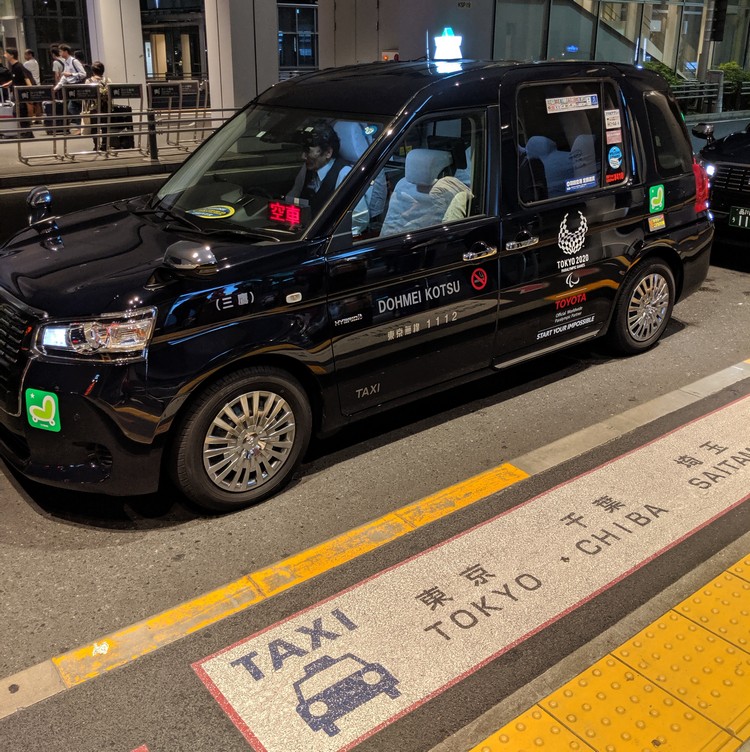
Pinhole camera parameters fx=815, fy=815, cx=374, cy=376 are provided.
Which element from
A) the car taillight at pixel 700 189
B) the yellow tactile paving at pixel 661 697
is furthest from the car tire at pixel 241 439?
the car taillight at pixel 700 189

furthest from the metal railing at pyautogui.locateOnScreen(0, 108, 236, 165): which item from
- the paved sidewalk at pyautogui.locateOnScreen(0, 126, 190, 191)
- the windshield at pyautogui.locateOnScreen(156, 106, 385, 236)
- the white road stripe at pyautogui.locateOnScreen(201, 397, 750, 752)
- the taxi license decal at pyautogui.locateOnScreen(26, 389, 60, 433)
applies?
the white road stripe at pyautogui.locateOnScreen(201, 397, 750, 752)

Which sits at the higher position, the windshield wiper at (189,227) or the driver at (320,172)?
the driver at (320,172)

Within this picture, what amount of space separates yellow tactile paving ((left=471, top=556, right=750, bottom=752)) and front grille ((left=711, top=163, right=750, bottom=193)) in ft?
19.3

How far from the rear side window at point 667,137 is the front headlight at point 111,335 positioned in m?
3.78

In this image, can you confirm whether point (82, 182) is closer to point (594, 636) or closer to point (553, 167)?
point (553, 167)

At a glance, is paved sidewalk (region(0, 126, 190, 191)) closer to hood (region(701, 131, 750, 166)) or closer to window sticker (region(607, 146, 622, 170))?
hood (region(701, 131, 750, 166))

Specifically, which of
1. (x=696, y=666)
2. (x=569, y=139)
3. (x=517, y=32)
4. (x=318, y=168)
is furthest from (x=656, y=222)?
(x=517, y=32)

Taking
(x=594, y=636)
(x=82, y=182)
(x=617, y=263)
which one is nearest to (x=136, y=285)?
(x=594, y=636)

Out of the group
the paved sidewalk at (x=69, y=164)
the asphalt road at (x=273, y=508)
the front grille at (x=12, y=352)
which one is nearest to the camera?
the asphalt road at (x=273, y=508)

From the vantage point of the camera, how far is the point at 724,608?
10.8ft

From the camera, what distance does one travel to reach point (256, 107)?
502 cm

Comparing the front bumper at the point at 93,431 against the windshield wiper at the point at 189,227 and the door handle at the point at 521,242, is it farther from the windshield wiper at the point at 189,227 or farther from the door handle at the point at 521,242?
the door handle at the point at 521,242

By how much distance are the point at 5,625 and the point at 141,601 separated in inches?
20.9

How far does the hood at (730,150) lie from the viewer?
8.30 meters
